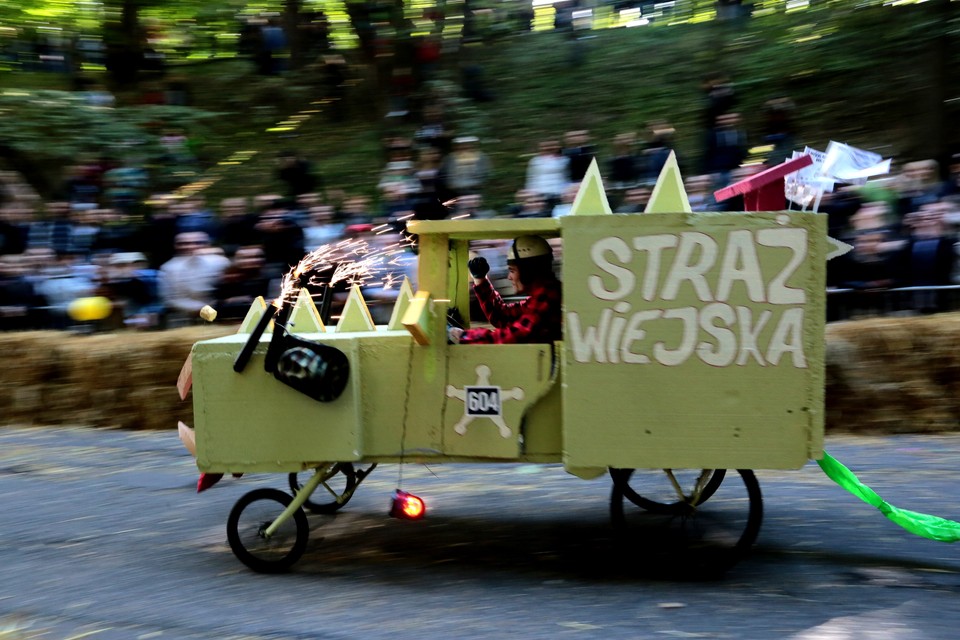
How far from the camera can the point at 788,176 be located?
5.41 meters

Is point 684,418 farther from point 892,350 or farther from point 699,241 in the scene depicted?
point 892,350

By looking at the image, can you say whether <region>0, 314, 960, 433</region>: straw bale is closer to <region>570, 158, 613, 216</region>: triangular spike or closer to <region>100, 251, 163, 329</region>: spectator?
<region>100, 251, 163, 329</region>: spectator

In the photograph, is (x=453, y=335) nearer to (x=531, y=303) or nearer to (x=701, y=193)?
(x=531, y=303)

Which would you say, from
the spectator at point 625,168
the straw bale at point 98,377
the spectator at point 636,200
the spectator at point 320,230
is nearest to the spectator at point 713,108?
the spectator at point 625,168

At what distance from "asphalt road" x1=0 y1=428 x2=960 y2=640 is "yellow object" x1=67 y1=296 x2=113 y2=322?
308 cm

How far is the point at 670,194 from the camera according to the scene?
5.07m

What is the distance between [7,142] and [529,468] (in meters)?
10.4

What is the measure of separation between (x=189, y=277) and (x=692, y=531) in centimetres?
623

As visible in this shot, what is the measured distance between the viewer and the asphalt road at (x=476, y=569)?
186 inches

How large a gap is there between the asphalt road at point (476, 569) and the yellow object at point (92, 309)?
10.1 feet

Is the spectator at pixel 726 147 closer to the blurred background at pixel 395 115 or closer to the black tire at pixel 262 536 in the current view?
the blurred background at pixel 395 115

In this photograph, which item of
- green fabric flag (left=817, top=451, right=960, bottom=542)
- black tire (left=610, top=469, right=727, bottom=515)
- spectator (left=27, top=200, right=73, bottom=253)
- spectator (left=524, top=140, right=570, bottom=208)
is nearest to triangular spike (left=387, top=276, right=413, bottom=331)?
black tire (left=610, top=469, right=727, bottom=515)

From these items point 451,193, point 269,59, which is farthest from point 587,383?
point 269,59

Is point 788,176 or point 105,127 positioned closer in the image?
point 788,176
